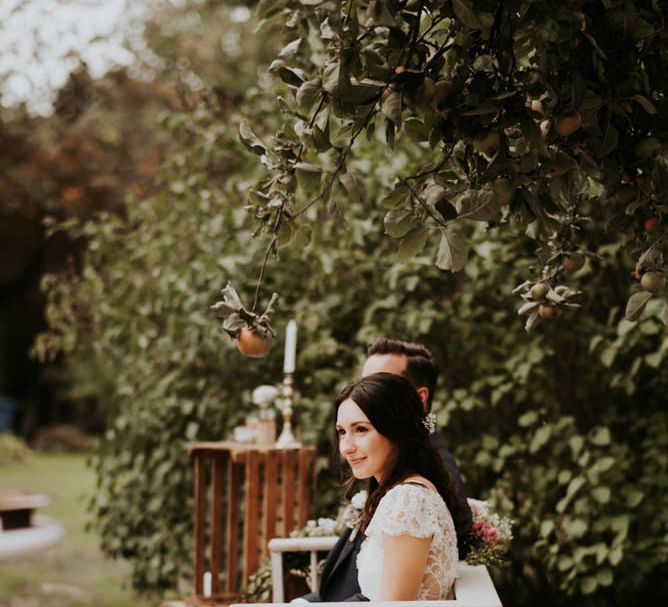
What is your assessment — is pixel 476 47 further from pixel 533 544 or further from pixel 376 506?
pixel 533 544

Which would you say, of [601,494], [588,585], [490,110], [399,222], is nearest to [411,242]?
[399,222]

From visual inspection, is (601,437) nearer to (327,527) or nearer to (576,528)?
(576,528)

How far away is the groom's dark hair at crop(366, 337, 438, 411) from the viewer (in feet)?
9.75

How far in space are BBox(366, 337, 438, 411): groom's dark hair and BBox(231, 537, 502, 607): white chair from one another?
0.56 meters

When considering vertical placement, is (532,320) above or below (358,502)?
above

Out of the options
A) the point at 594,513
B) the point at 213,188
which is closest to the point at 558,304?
the point at 594,513

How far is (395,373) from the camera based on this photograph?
9.77 ft

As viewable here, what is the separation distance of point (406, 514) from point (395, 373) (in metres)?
0.92

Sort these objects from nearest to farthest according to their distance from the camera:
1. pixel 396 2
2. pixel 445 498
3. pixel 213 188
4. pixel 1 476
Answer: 1. pixel 396 2
2. pixel 445 498
3. pixel 213 188
4. pixel 1 476

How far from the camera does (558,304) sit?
6.81 ft

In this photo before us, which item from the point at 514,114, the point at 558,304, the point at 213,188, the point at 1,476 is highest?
the point at 213,188

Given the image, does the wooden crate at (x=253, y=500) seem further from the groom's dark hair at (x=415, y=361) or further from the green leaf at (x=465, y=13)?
the green leaf at (x=465, y=13)

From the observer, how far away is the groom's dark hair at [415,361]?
2.97 meters

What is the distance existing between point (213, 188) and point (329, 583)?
8.98ft
